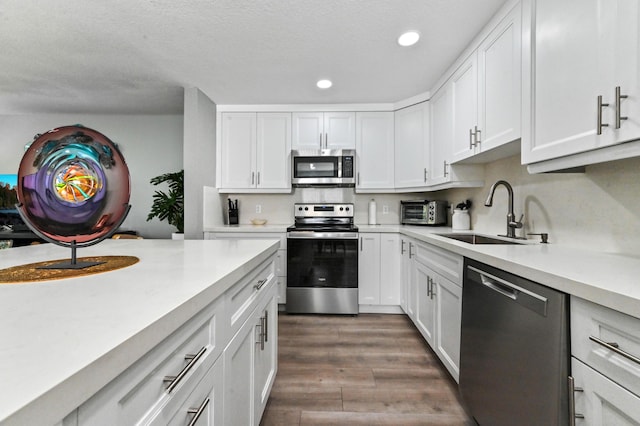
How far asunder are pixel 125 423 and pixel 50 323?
0.66ft

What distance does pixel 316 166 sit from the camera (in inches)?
136

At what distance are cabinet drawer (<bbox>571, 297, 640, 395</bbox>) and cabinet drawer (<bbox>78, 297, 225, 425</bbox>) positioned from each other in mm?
1018

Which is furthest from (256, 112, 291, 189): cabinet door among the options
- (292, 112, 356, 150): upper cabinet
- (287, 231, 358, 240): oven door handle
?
(287, 231, 358, 240): oven door handle

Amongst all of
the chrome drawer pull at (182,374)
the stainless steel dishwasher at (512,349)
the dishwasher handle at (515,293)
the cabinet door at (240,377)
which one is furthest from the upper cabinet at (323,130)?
the chrome drawer pull at (182,374)

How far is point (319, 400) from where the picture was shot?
68.0 inches

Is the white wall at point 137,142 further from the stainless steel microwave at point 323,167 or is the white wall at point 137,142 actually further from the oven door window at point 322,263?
the oven door window at point 322,263

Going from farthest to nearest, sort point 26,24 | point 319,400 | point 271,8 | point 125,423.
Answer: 1. point 26,24
2. point 271,8
3. point 319,400
4. point 125,423

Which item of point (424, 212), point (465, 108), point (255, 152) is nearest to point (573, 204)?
point (465, 108)

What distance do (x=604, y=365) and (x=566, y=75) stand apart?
1121 mm

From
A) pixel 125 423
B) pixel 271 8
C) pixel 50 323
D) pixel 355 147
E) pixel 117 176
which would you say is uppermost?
pixel 271 8

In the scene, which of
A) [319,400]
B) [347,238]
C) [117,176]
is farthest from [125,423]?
[347,238]

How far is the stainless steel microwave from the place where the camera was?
343 centimetres

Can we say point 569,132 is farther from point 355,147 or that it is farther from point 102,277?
point 355,147

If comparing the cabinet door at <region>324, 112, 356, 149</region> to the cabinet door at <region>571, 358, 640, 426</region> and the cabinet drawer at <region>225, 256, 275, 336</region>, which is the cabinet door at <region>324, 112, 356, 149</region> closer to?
the cabinet drawer at <region>225, 256, 275, 336</region>
